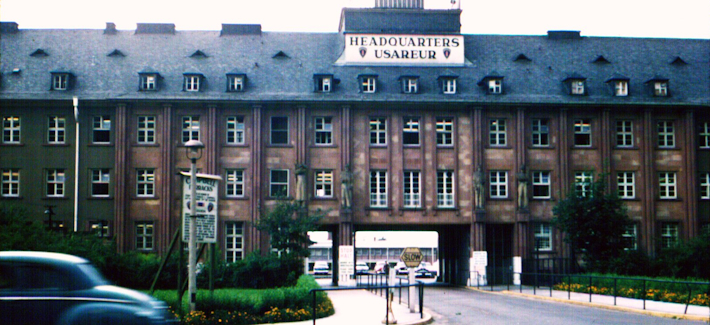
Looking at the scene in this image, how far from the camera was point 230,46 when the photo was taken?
49531 millimetres

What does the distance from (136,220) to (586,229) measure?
78.2 ft

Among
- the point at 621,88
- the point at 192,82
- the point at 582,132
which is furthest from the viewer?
the point at 621,88

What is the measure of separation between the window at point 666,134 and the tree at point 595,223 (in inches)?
313

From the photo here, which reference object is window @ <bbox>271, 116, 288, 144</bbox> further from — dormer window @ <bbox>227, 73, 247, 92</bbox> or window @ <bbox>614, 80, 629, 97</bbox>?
window @ <bbox>614, 80, 629, 97</bbox>

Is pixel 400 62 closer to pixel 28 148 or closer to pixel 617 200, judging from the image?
pixel 617 200

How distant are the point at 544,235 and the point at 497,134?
632 cm

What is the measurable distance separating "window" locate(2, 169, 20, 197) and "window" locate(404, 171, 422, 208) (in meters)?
21.3

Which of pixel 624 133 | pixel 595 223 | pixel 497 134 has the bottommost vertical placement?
pixel 595 223

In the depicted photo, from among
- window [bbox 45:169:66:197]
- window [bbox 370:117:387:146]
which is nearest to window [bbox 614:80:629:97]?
window [bbox 370:117:387:146]

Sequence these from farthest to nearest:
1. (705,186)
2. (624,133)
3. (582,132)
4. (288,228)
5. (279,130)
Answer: (705,186)
(624,133)
(582,132)
(279,130)
(288,228)

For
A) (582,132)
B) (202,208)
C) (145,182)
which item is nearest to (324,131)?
(145,182)

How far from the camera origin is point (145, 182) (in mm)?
44656

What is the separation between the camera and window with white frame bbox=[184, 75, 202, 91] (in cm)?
4547

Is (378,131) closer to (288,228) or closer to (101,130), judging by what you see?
(288,228)
